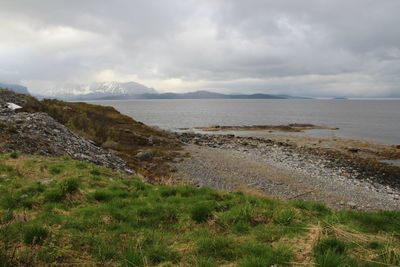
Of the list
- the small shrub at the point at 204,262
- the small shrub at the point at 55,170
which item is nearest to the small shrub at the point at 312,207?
the small shrub at the point at 204,262

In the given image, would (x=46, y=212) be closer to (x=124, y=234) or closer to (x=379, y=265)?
(x=124, y=234)

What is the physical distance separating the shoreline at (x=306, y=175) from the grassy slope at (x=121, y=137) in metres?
2.86

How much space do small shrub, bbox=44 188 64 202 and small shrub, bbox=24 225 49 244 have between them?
262 cm

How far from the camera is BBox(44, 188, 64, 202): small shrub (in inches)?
285

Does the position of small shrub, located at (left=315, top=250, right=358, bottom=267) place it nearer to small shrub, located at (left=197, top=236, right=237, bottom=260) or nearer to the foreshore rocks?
small shrub, located at (left=197, top=236, right=237, bottom=260)

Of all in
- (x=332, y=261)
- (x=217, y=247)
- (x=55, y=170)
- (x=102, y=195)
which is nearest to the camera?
(x=332, y=261)

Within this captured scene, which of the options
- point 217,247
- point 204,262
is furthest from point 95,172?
point 204,262

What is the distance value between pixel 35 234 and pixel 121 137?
3022cm

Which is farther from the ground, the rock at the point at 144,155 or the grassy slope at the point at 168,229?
the grassy slope at the point at 168,229

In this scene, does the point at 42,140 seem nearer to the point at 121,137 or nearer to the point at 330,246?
the point at 330,246

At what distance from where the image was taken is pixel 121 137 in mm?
33719

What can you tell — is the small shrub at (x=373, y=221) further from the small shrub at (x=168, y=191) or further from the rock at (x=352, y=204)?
the rock at (x=352, y=204)

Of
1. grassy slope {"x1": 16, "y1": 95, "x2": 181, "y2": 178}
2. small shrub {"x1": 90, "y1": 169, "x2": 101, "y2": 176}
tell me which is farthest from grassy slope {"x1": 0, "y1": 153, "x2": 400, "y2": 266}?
grassy slope {"x1": 16, "y1": 95, "x2": 181, "y2": 178}

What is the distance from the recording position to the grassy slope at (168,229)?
4234 mm
